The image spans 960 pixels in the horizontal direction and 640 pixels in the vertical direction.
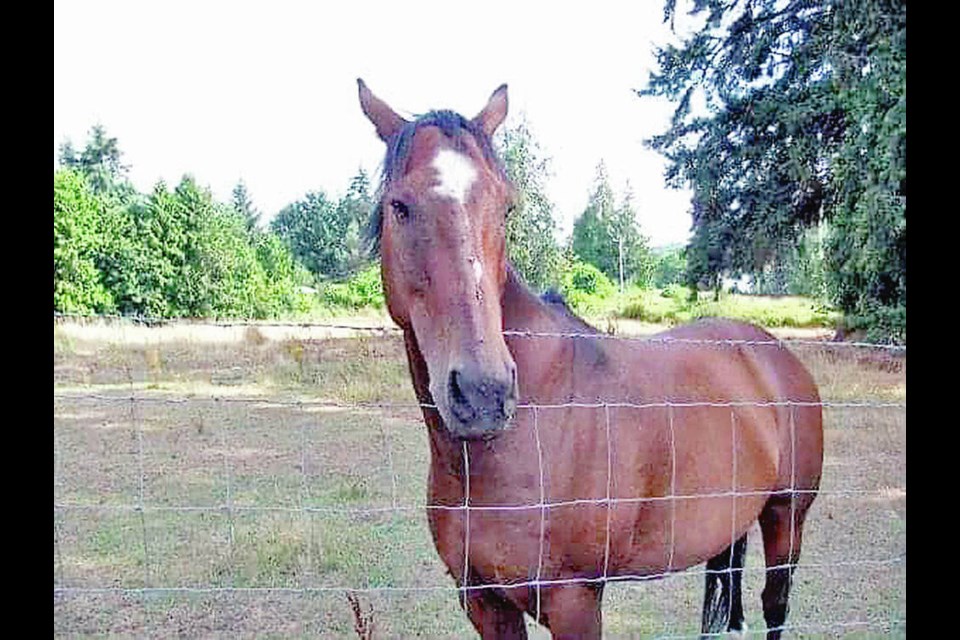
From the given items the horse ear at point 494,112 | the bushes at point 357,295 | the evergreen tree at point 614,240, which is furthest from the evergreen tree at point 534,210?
the horse ear at point 494,112

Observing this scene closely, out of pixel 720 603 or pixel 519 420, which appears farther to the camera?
pixel 720 603

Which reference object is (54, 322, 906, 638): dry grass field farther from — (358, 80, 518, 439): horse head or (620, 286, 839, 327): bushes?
(620, 286, 839, 327): bushes

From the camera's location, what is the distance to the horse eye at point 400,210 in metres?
1.82

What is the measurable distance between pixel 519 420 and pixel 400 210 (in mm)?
562

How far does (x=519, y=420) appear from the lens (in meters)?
1.93

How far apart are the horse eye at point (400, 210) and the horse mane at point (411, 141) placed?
0.08 meters

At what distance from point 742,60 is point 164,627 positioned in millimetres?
10908

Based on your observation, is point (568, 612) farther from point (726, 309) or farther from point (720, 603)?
point (726, 309)

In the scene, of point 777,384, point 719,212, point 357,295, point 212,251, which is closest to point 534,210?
point 719,212

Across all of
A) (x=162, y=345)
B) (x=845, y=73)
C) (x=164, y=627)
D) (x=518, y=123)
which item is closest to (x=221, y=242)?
(x=518, y=123)

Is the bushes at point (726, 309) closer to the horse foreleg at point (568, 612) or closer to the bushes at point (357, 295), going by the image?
the bushes at point (357, 295)

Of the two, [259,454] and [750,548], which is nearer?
[750,548]

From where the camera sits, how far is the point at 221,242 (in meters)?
14.4

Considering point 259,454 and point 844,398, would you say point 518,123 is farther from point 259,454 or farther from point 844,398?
point 259,454
